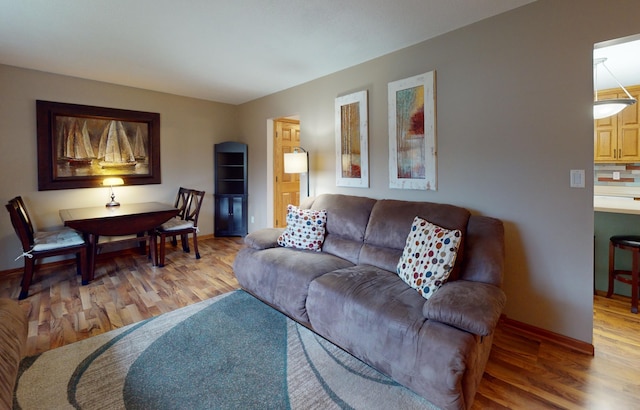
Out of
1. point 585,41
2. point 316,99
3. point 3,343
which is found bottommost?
point 3,343

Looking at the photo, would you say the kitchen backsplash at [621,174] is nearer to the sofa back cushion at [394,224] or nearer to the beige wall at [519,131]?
the beige wall at [519,131]

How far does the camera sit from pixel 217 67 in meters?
3.53

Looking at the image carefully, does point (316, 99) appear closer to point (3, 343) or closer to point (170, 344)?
point (170, 344)

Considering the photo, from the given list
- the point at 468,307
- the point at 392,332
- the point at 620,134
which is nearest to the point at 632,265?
the point at 468,307

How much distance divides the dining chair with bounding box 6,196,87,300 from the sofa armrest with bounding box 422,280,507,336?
357 cm

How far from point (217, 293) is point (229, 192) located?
2765mm

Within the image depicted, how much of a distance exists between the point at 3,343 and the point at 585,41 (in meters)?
3.46

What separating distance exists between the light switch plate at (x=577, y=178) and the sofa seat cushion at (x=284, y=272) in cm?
170

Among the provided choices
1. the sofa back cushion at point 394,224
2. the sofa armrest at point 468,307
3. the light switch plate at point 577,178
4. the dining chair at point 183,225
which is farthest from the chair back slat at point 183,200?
the light switch plate at point 577,178

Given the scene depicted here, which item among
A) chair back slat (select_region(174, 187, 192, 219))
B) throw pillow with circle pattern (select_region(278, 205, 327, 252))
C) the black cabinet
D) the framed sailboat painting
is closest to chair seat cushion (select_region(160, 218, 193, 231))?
chair back slat (select_region(174, 187, 192, 219))

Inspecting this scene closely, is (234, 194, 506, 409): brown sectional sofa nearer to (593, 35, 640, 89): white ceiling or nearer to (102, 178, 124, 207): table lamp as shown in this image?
(593, 35, 640, 89): white ceiling

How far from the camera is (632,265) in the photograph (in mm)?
2631

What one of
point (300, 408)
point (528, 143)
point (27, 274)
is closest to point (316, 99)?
point (528, 143)

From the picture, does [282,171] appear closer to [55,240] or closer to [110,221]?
[110,221]
